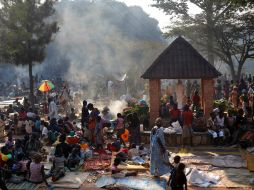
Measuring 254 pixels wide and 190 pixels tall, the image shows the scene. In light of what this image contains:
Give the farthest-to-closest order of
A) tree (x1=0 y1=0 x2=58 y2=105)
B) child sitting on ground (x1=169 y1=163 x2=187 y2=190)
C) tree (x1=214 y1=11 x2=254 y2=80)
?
tree (x1=214 y1=11 x2=254 y2=80) → tree (x1=0 y1=0 x2=58 y2=105) → child sitting on ground (x1=169 y1=163 x2=187 y2=190)

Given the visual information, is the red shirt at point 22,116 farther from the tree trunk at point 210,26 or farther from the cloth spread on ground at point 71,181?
the tree trunk at point 210,26

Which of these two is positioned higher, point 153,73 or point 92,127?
point 153,73

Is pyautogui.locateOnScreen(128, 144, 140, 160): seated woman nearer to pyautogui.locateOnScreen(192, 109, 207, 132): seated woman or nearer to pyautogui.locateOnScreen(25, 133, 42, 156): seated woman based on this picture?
pyautogui.locateOnScreen(192, 109, 207, 132): seated woman

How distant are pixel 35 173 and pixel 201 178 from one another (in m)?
4.49

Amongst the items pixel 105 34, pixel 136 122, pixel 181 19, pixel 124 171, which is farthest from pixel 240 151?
pixel 105 34

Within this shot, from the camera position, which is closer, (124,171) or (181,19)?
(124,171)

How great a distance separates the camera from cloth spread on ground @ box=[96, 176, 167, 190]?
10578mm

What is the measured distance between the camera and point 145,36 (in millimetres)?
76875

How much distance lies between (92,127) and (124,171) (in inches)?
171

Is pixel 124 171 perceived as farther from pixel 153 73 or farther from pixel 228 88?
pixel 228 88

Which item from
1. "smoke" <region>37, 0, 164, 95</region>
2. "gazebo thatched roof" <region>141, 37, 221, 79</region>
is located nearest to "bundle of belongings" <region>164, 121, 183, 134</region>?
"gazebo thatched roof" <region>141, 37, 221, 79</region>

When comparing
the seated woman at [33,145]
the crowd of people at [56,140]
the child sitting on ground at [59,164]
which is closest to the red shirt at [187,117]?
the crowd of people at [56,140]

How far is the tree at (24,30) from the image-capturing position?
25.0 m

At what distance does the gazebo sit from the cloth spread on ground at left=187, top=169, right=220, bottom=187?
6238mm
